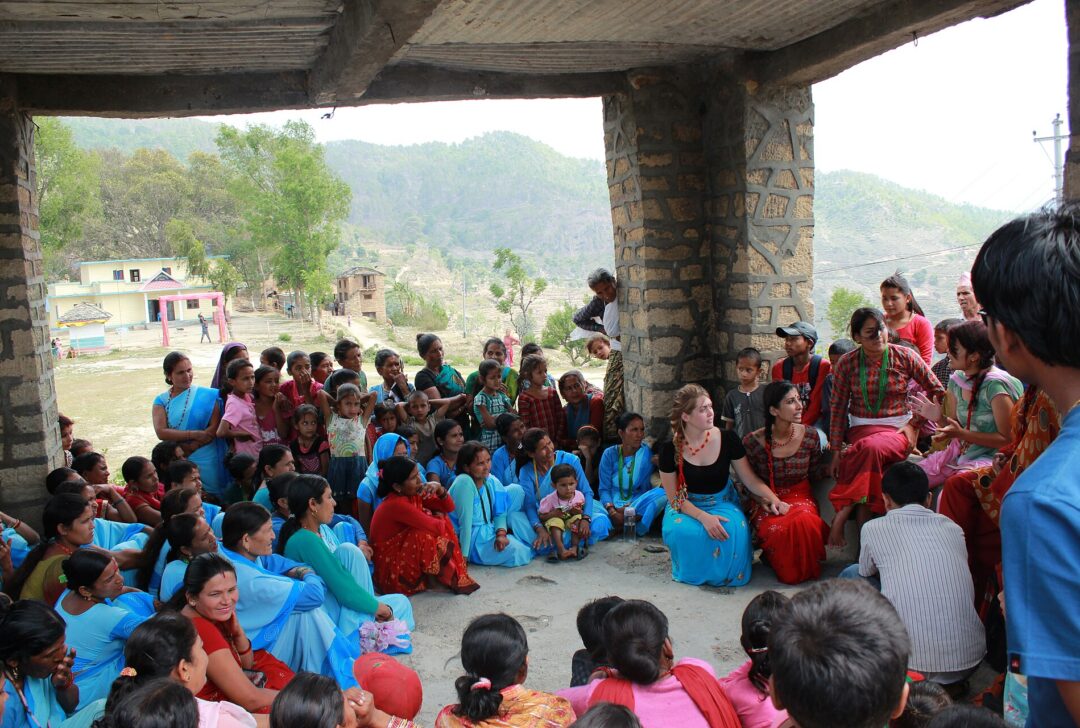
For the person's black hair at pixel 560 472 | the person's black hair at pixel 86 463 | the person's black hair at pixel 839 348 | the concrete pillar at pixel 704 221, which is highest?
the concrete pillar at pixel 704 221

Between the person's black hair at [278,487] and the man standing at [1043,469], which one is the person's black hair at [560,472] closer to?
the person's black hair at [278,487]

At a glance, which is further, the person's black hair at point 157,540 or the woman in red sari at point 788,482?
the woman in red sari at point 788,482

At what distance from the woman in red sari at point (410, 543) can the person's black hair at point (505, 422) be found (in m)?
1.18

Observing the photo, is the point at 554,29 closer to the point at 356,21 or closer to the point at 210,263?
the point at 356,21

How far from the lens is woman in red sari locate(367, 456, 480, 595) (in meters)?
4.98

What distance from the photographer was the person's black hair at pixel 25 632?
2.87 metres

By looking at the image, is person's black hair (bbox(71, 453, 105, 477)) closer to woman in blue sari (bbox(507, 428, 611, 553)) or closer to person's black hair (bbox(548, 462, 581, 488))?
woman in blue sari (bbox(507, 428, 611, 553))

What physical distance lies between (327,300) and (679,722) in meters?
31.0

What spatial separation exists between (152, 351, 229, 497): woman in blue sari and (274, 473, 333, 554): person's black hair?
204cm

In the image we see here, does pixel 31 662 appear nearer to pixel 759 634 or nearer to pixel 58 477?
pixel 58 477

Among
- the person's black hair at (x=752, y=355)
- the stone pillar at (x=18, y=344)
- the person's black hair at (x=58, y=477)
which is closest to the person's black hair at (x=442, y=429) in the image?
the person's black hair at (x=752, y=355)

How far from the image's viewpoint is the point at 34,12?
3.65 meters

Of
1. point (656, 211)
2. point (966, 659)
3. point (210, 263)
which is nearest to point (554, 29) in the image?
point (656, 211)

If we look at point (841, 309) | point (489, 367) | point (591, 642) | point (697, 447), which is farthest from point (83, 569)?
point (841, 309)
